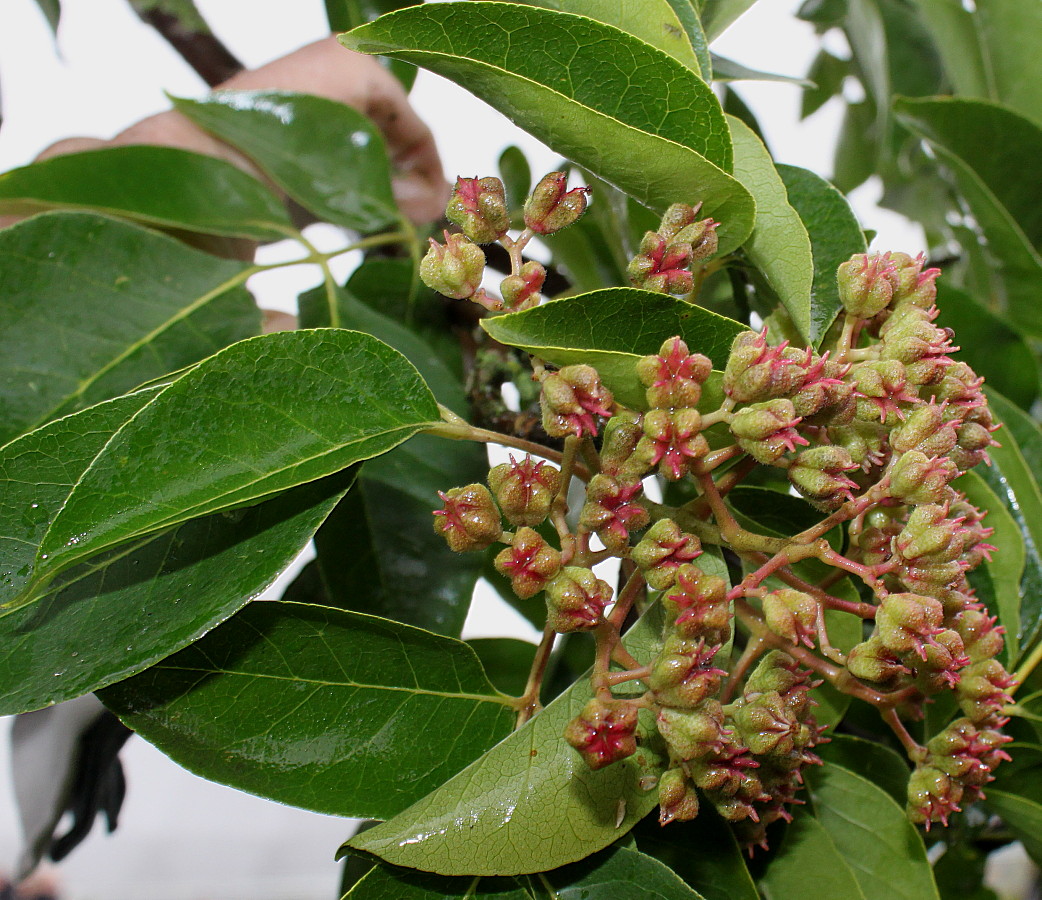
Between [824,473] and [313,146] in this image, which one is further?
[313,146]

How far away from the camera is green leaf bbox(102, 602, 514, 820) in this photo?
54cm

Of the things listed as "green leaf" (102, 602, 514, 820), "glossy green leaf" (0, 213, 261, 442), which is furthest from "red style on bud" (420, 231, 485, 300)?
"glossy green leaf" (0, 213, 261, 442)

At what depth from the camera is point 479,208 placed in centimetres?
56

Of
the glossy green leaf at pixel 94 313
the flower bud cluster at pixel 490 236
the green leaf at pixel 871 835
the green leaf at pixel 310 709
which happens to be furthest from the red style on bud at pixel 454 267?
the green leaf at pixel 871 835

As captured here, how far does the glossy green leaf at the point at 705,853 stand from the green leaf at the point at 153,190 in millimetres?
685

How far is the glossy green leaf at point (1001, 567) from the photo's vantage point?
726 millimetres

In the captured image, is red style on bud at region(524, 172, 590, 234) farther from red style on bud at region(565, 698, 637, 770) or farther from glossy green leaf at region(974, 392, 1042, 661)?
glossy green leaf at region(974, 392, 1042, 661)

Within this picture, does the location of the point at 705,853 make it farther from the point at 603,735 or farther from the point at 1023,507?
the point at 1023,507

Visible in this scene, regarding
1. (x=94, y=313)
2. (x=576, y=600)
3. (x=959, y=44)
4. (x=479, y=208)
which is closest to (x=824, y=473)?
(x=576, y=600)

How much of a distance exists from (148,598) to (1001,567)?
640 millimetres

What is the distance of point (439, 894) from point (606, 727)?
0.19 metres

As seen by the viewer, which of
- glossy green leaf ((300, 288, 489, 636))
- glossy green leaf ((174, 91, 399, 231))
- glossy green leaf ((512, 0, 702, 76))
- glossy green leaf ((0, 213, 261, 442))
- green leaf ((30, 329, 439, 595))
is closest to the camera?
green leaf ((30, 329, 439, 595))

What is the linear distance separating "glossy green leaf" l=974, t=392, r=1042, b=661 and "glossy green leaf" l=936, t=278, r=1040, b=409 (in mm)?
113

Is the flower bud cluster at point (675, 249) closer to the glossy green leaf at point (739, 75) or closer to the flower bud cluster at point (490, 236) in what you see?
the flower bud cluster at point (490, 236)
